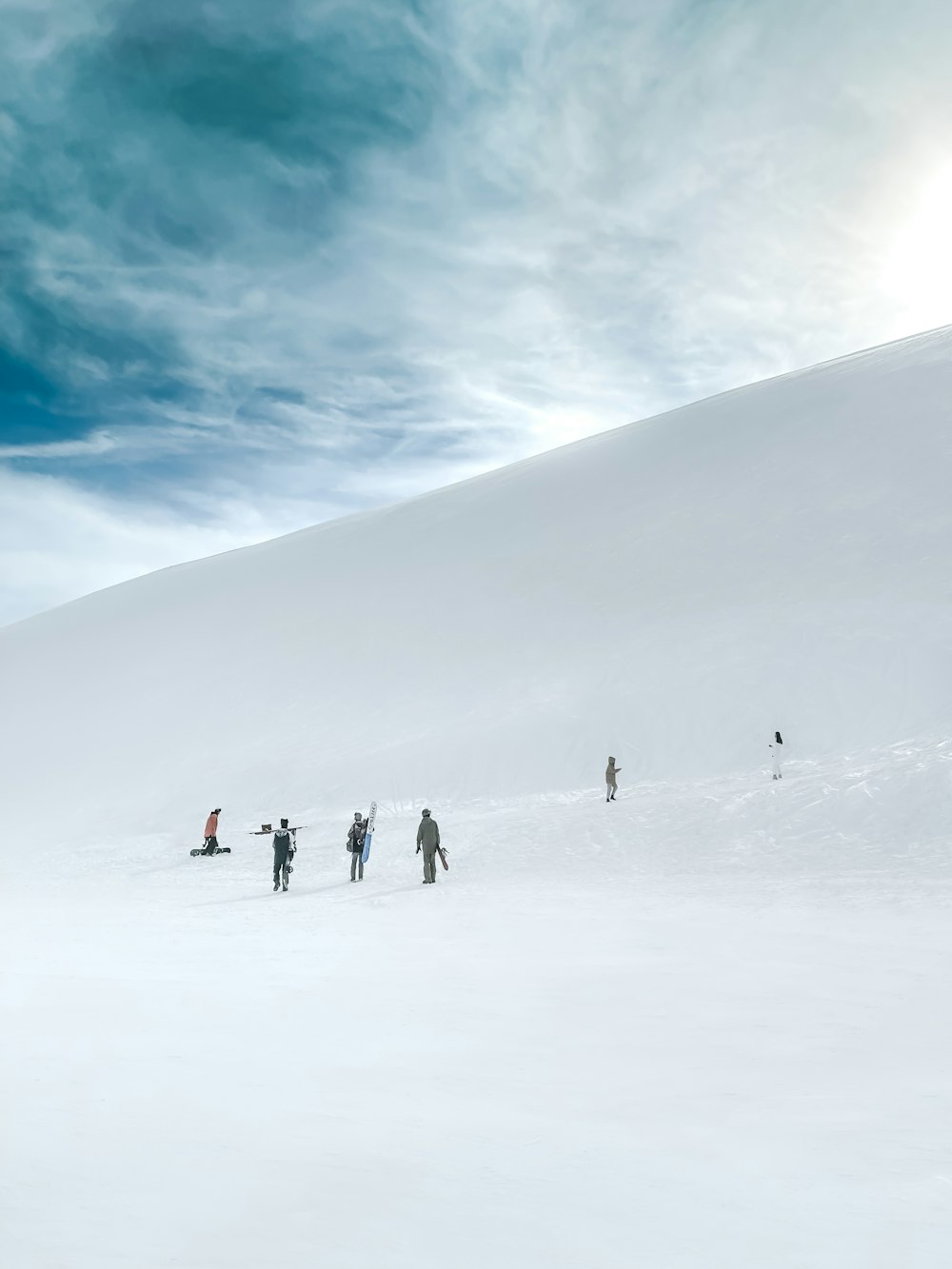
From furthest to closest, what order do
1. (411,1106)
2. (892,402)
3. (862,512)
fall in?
(892,402), (862,512), (411,1106)

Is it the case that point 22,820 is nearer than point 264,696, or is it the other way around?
point 22,820

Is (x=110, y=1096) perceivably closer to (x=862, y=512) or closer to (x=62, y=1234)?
(x=62, y=1234)

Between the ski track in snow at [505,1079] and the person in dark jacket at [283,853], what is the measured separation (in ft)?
7.36

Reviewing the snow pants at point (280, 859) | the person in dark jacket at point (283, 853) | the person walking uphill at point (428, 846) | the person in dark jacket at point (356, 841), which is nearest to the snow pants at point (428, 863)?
the person walking uphill at point (428, 846)

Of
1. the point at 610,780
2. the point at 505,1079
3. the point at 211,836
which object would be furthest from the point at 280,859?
the point at 505,1079

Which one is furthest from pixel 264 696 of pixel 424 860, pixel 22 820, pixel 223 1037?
pixel 223 1037

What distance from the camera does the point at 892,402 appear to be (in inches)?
1260

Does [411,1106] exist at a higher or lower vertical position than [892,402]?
lower

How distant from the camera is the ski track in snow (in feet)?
11.4

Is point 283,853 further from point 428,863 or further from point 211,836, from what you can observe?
point 211,836

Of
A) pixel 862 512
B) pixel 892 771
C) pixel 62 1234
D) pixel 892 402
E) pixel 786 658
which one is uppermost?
pixel 892 402

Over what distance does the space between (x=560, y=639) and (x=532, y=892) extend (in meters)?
13.8

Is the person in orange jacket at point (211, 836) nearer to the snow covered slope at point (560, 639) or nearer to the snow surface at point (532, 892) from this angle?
the snow surface at point (532, 892)

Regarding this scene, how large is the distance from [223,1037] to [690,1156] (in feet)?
10.7
